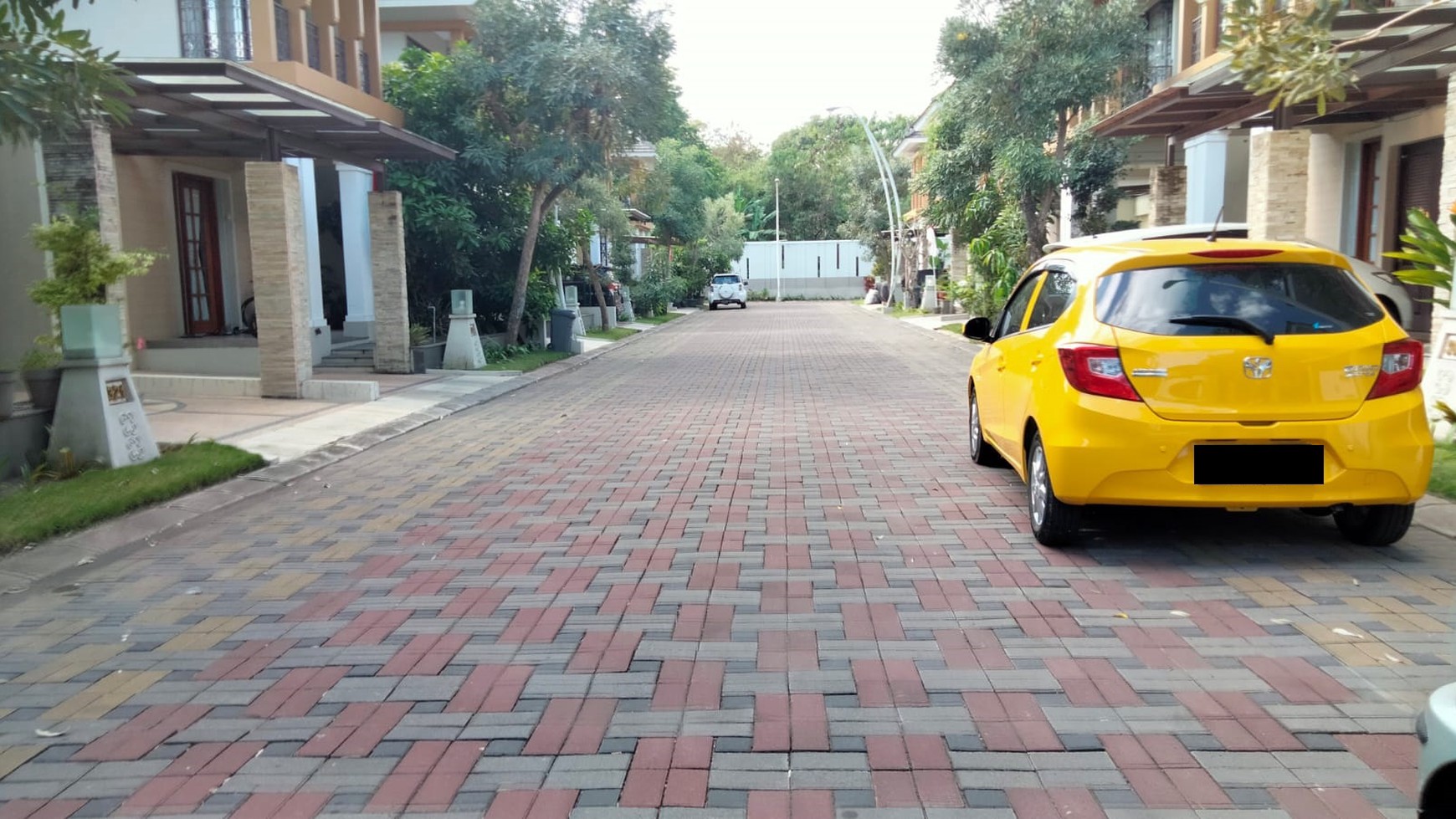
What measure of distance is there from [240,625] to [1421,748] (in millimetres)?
4887

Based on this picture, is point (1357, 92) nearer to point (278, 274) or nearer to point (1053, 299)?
point (1053, 299)

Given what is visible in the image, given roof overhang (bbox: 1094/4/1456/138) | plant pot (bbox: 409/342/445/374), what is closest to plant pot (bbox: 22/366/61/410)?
plant pot (bbox: 409/342/445/374)

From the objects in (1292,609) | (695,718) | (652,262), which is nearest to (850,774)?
(695,718)

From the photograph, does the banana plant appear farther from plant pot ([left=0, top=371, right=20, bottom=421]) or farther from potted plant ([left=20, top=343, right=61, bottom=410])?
plant pot ([left=0, top=371, right=20, bottom=421])

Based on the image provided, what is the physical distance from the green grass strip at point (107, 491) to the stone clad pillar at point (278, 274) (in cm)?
459

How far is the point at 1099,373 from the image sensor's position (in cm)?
602

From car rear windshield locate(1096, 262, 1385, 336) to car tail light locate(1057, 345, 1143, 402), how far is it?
20 cm

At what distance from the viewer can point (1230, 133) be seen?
18953 millimetres

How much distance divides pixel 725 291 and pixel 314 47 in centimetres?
3390

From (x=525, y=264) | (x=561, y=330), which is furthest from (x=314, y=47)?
(x=561, y=330)

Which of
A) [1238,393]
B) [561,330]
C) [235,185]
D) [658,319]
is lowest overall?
[658,319]

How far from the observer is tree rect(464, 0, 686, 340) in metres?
19.6

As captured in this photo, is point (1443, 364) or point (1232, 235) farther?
point (1232, 235)

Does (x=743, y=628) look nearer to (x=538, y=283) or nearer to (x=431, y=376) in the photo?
(x=431, y=376)
